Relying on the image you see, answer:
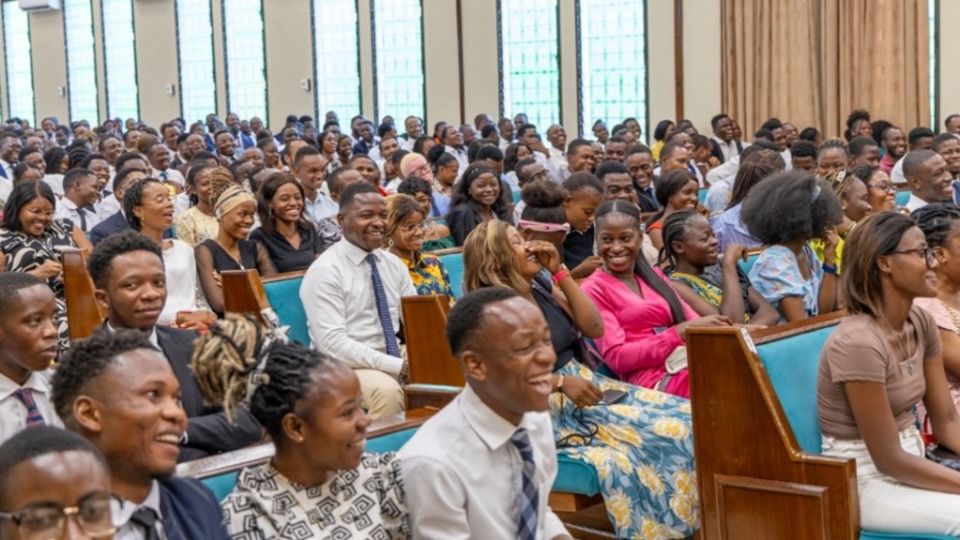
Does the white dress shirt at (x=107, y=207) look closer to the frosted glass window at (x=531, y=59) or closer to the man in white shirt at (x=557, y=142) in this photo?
the man in white shirt at (x=557, y=142)

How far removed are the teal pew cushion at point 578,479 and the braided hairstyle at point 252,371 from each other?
177cm

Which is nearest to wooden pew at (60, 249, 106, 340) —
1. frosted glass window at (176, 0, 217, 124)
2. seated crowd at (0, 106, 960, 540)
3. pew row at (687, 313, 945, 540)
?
seated crowd at (0, 106, 960, 540)

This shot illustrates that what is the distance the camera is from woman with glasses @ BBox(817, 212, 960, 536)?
3.29 m

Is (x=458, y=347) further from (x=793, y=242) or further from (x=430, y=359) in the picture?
(x=793, y=242)

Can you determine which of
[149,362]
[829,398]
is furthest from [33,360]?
A: [829,398]

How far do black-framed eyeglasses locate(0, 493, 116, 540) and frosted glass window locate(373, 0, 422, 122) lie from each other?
52.7ft

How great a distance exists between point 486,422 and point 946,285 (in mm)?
2027

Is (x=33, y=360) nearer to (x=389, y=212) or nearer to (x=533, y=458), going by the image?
(x=533, y=458)

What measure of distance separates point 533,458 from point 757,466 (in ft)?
3.59

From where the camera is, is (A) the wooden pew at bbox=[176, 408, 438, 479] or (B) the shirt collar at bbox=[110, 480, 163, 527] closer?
(B) the shirt collar at bbox=[110, 480, 163, 527]

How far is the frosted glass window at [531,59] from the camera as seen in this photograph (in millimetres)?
16312

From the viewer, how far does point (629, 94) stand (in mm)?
15695

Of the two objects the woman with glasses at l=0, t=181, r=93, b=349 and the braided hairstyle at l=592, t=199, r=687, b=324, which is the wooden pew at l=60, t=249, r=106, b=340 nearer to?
the woman with glasses at l=0, t=181, r=93, b=349

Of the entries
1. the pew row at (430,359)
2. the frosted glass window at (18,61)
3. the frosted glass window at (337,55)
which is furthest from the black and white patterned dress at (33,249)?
the frosted glass window at (18,61)
